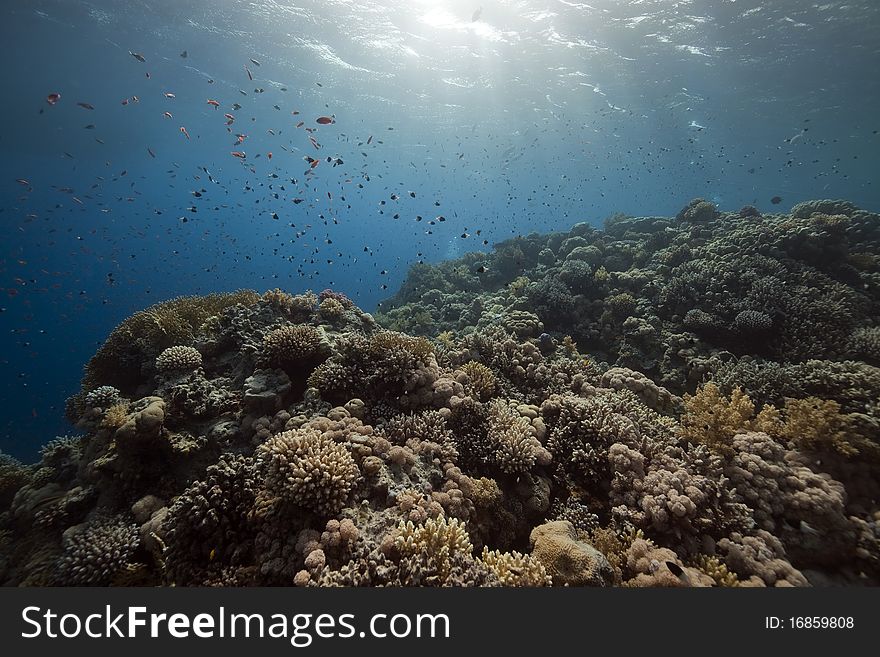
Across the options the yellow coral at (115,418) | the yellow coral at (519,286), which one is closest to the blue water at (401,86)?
the yellow coral at (519,286)

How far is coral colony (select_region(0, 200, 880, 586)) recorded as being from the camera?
4270 millimetres

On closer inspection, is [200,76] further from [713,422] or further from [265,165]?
[265,165]

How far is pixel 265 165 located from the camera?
8212cm

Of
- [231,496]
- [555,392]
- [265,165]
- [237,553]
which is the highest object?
[265,165]

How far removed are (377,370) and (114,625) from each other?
4449 millimetres

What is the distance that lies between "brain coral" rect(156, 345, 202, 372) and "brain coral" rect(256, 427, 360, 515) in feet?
11.9

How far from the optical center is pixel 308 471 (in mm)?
4484

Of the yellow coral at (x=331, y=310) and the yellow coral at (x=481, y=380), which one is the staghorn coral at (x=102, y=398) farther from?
the yellow coral at (x=481, y=380)

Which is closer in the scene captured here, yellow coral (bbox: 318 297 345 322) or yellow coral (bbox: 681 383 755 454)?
yellow coral (bbox: 681 383 755 454)

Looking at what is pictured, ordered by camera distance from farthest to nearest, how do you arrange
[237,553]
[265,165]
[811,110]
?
[265,165] < [811,110] < [237,553]

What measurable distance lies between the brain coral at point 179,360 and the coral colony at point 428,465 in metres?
0.03

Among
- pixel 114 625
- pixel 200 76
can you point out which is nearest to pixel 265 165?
pixel 200 76

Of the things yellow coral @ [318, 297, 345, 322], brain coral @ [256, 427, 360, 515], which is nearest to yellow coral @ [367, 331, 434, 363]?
yellow coral @ [318, 297, 345, 322]

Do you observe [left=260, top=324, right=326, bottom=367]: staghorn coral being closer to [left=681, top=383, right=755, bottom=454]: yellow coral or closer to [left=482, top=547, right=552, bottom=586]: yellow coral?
[left=482, top=547, right=552, bottom=586]: yellow coral
